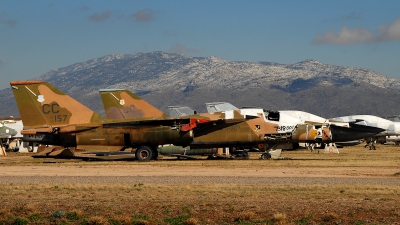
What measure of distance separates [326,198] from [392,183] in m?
6.19

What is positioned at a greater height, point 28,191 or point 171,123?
point 171,123

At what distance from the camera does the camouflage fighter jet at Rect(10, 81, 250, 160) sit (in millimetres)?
41844

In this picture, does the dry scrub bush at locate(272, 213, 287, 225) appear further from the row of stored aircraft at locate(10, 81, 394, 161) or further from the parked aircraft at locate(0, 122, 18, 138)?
the parked aircraft at locate(0, 122, 18, 138)

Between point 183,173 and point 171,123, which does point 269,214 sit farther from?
point 171,123

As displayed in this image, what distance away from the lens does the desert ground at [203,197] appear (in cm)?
1669

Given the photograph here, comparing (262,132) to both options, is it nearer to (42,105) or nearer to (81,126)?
(81,126)

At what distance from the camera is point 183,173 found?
3130 centimetres

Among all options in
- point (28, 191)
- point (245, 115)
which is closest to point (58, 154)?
point (245, 115)

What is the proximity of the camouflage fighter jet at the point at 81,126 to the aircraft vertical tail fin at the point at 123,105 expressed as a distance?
148 inches

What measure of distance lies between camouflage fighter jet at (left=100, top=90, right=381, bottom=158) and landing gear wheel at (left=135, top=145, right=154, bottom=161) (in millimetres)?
2969

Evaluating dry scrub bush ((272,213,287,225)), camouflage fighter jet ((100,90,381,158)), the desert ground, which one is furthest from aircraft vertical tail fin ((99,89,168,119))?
dry scrub bush ((272,213,287,225))

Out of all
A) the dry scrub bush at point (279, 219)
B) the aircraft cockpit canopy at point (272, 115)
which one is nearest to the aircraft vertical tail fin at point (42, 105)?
the aircraft cockpit canopy at point (272, 115)

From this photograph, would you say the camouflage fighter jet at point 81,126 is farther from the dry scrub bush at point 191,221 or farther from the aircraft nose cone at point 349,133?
the dry scrub bush at point 191,221

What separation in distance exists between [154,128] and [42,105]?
720cm
